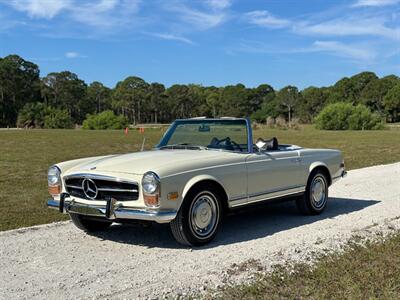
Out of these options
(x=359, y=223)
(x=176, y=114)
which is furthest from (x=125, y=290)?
(x=176, y=114)

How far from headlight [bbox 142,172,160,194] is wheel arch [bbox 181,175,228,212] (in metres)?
0.38

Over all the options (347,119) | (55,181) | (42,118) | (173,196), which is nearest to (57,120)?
(42,118)

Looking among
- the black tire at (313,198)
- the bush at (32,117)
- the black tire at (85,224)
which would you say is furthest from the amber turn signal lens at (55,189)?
the bush at (32,117)

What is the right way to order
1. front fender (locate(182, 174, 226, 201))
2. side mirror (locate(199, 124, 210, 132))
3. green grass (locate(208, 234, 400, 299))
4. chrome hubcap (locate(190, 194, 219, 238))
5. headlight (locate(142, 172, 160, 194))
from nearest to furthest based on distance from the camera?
green grass (locate(208, 234, 400, 299))
headlight (locate(142, 172, 160, 194))
front fender (locate(182, 174, 226, 201))
chrome hubcap (locate(190, 194, 219, 238))
side mirror (locate(199, 124, 210, 132))

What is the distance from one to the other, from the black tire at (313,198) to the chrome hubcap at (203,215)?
2095mm

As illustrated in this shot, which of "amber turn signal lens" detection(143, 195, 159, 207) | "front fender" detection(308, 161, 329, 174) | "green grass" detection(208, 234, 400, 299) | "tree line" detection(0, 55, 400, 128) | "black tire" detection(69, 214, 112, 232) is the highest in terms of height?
"tree line" detection(0, 55, 400, 128)

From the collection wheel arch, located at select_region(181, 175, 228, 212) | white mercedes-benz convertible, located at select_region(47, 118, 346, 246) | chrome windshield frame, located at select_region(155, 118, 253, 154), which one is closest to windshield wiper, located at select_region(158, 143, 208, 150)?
white mercedes-benz convertible, located at select_region(47, 118, 346, 246)

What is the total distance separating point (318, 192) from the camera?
807 cm

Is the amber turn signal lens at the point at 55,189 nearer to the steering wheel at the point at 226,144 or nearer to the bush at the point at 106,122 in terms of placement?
the steering wheel at the point at 226,144

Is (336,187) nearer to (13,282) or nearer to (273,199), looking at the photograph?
(273,199)

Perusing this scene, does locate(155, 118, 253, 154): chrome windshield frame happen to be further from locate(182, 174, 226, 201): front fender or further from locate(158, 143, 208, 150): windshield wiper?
locate(182, 174, 226, 201): front fender

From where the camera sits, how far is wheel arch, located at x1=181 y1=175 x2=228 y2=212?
5.80 meters

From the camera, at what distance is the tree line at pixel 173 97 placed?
98062 mm

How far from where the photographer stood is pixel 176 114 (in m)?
108
